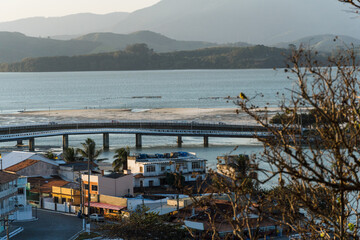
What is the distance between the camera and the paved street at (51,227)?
29.6 m

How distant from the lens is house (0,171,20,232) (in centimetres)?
2980

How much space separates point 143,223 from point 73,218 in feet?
25.9

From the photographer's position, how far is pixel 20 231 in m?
30.4

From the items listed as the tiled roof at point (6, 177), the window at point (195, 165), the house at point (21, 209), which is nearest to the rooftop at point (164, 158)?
the window at point (195, 165)

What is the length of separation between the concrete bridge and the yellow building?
33.4 m

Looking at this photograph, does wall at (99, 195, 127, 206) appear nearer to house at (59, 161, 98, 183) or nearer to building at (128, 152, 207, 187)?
building at (128, 152, 207, 187)

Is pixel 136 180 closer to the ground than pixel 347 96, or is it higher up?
closer to the ground

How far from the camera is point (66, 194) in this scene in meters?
38.0

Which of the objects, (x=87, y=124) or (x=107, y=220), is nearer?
(x=107, y=220)

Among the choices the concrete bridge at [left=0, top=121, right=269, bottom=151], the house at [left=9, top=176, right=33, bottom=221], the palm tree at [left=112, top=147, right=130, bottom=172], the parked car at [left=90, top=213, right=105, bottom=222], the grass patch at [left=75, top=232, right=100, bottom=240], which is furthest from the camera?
the concrete bridge at [left=0, top=121, right=269, bottom=151]

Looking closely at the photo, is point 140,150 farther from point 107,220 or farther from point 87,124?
point 107,220

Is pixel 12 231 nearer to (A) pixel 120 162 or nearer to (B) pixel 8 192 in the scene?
(B) pixel 8 192

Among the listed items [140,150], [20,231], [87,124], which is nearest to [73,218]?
[20,231]

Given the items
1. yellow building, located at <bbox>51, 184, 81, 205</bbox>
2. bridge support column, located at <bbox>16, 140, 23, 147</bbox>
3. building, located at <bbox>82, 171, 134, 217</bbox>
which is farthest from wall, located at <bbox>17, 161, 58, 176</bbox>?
bridge support column, located at <bbox>16, 140, 23, 147</bbox>
